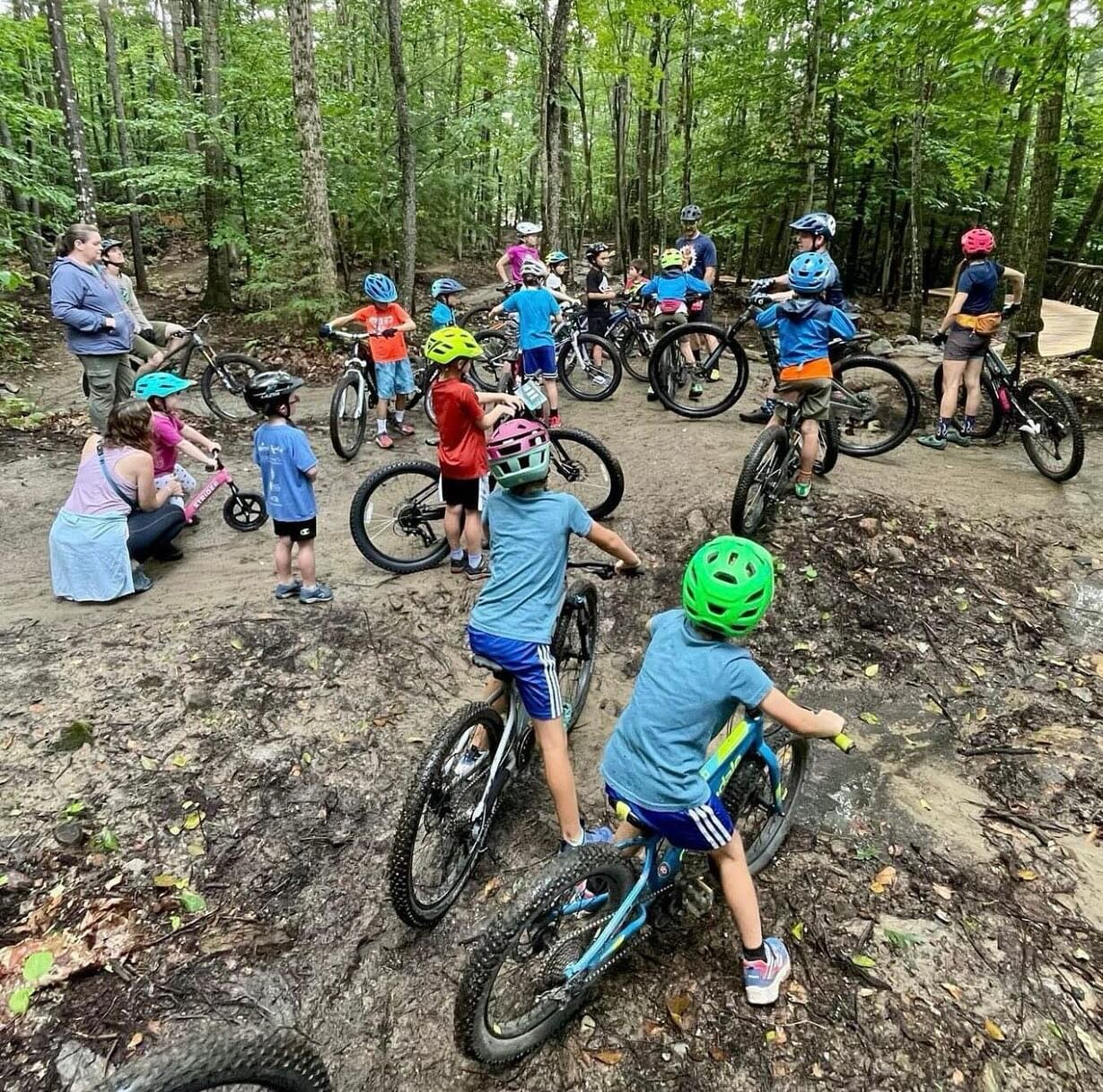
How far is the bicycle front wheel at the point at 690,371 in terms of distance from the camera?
786cm

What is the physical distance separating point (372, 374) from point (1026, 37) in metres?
7.72

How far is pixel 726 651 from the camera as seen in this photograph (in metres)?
2.46

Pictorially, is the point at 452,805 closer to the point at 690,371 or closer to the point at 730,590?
the point at 730,590

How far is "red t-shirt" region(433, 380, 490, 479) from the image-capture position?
480 centimetres

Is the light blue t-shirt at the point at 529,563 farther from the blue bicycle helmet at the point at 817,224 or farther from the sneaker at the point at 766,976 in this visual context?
the blue bicycle helmet at the point at 817,224

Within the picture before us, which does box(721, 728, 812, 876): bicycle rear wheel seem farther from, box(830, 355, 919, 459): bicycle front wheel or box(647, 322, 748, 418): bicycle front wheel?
box(647, 322, 748, 418): bicycle front wheel

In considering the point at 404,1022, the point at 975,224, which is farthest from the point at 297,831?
the point at 975,224

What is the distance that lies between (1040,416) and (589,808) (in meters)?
6.06

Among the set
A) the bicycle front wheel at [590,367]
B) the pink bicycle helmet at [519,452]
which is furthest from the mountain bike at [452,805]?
the bicycle front wheel at [590,367]

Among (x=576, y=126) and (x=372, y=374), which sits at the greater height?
(x=576, y=126)

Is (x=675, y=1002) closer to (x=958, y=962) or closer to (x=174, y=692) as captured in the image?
(x=958, y=962)

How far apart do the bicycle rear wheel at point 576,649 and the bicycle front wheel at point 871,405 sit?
3605 millimetres

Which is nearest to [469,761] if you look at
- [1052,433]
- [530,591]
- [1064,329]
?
[530,591]

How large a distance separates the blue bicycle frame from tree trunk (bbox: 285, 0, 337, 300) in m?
10.6
